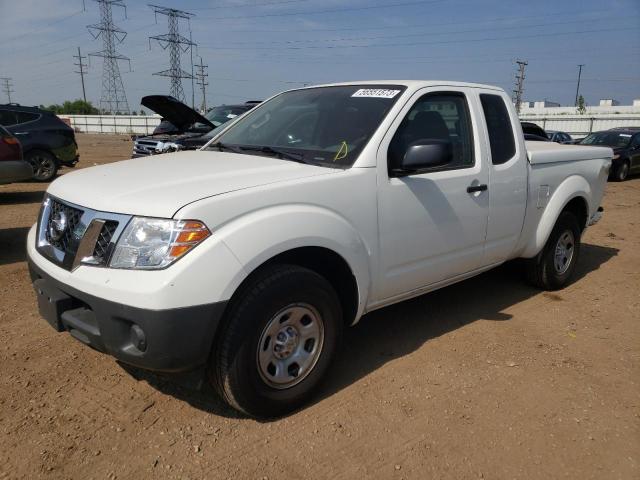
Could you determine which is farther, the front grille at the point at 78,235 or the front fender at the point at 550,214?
the front fender at the point at 550,214

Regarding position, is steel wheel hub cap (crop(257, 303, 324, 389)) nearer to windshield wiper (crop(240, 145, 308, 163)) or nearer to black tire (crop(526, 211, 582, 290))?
windshield wiper (crop(240, 145, 308, 163))

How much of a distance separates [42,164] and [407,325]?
10.5 metres

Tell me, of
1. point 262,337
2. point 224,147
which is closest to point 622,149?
point 224,147

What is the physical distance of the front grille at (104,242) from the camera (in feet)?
8.25

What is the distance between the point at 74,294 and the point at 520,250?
359 centimetres

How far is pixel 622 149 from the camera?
16.0 metres

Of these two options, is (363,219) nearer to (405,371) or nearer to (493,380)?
(405,371)

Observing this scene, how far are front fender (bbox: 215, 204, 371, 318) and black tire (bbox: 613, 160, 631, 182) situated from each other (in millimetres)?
15532

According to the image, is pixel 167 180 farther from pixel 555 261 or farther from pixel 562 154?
pixel 555 261

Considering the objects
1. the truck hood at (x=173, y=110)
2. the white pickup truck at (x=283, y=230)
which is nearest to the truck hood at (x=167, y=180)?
the white pickup truck at (x=283, y=230)

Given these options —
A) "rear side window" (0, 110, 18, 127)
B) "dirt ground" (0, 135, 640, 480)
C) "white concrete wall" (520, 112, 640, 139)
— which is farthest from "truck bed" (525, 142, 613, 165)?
"white concrete wall" (520, 112, 640, 139)

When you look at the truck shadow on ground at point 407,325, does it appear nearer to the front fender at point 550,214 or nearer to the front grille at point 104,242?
the front fender at point 550,214

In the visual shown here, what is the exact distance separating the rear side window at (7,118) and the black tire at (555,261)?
11000mm

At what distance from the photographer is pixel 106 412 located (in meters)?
2.95
